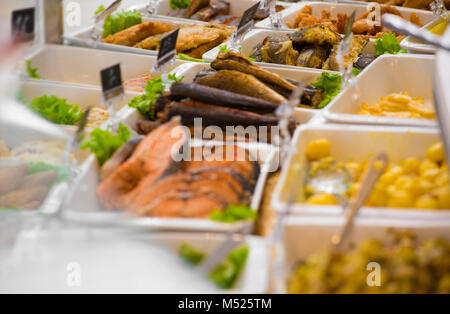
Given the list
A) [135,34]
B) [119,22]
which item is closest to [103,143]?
[135,34]

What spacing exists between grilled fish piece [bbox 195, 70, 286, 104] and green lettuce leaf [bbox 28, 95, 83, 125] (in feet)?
2.30

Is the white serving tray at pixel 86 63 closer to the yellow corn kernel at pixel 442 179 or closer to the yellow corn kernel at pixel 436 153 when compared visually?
the yellow corn kernel at pixel 436 153

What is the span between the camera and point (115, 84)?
2.37 metres

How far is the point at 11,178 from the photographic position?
2.12 metres

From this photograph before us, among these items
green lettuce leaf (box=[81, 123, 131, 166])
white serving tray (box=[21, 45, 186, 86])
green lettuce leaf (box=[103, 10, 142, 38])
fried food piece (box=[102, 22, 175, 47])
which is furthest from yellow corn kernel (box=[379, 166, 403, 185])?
green lettuce leaf (box=[103, 10, 142, 38])

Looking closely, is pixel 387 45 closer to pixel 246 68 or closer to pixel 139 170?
pixel 246 68

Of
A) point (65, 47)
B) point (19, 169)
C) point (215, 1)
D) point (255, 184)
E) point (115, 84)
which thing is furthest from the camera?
point (215, 1)

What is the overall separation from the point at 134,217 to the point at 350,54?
91.0 inches

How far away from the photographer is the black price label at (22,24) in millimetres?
2451

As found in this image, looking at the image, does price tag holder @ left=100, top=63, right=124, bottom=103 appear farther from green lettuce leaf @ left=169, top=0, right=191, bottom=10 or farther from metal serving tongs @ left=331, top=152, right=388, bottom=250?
green lettuce leaf @ left=169, top=0, right=191, bottom=10

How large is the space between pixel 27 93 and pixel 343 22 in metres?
2.73

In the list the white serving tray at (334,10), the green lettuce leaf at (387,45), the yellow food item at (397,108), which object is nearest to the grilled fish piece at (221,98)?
the yellow food item at (397,108)
